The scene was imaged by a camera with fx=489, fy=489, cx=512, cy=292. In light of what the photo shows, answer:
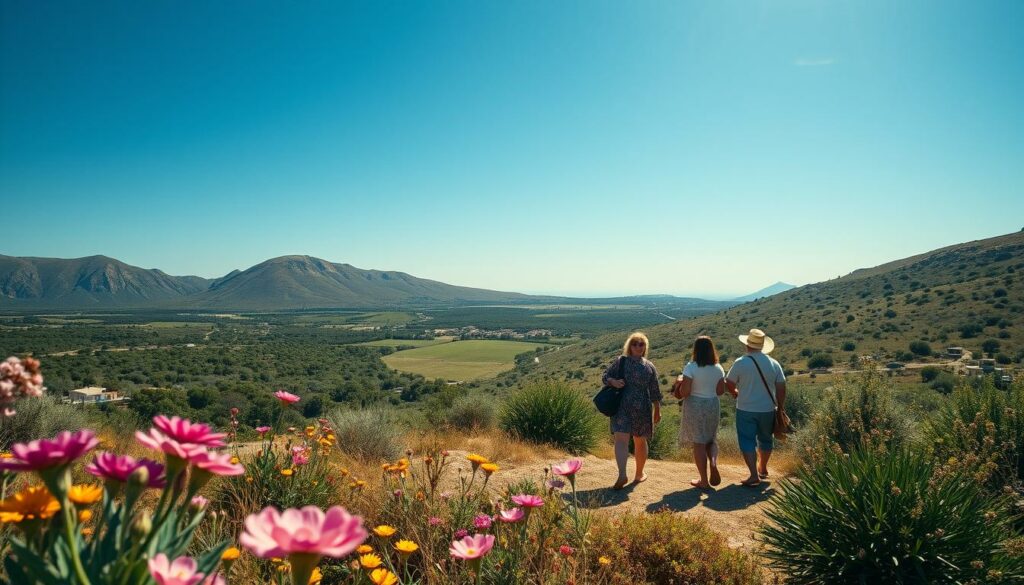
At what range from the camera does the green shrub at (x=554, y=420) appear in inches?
353

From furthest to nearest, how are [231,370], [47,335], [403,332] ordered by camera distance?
1. [403,332]
2. [47,335]
3. [231,370]

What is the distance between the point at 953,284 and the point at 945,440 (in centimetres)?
5138

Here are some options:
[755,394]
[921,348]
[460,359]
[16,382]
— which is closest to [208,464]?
[16,382]

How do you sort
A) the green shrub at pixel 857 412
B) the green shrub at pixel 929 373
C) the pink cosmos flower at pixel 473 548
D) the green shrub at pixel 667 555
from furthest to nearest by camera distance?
the green shrub at pixel 929 373
the green shrub at pixel 857 412
the green shrub at pixel 667 555
the pink cosmos flower at pixel 473 548

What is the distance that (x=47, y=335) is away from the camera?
7669 centimetres

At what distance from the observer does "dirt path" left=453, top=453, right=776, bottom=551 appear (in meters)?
5.21

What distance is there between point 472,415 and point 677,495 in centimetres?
571

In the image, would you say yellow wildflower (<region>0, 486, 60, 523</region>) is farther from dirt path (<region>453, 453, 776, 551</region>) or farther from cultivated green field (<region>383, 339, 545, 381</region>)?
cultivated green field (<region>383, 339, 545, 381</region>)

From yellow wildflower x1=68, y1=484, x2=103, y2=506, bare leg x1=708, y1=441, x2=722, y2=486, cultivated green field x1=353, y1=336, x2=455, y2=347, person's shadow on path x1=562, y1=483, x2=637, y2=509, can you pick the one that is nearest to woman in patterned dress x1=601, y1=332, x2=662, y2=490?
person's shadow on path x1=562, y1=483, x2=637, y2=509

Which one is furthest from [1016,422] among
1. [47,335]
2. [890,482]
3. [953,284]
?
[47,335]

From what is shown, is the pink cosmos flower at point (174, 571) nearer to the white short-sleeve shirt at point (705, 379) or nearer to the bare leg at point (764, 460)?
the white short-sleeve shirt at point (705, 379)

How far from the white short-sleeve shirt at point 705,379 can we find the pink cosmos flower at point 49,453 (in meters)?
6.22

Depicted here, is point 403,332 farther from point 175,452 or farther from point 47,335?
point 175,452

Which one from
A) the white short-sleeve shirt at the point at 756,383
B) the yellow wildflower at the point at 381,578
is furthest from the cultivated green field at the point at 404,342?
the yellow wildflower at the point at 381,578
